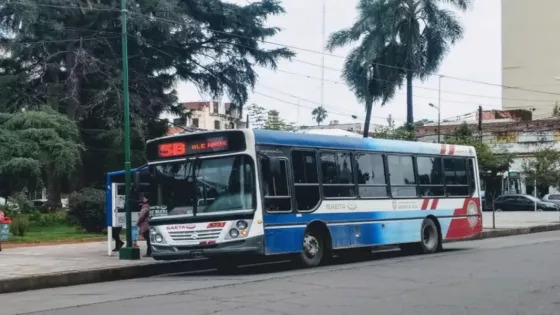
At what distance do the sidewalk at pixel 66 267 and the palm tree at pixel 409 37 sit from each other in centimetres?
3007

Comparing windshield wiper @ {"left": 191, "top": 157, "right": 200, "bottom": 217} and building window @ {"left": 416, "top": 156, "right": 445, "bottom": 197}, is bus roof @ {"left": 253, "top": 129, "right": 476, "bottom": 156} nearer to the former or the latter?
building window @ {"left": 416, "top": 156, "right": 445, "bottom": 197}

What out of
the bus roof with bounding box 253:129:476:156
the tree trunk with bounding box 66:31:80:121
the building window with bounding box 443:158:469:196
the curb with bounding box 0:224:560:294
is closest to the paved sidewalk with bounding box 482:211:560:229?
the building window with bounding box 443:158:469:196

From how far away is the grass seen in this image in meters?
26.2

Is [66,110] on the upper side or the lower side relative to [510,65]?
lower

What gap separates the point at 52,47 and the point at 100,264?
24.9 m

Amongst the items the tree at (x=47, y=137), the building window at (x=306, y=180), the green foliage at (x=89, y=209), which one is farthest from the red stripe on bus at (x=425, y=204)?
the tree at (x=47, y=137)

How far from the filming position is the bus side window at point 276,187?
1636 centimetres

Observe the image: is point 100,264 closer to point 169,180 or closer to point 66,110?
point 169,180

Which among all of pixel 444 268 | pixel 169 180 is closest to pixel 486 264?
pixel 444 268

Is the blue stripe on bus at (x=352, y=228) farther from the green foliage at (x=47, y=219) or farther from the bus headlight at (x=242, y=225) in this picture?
the green foliage at (x=47, y=219)

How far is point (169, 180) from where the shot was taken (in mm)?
16969

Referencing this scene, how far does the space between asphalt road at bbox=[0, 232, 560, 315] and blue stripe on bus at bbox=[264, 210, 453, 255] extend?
61 centimetres

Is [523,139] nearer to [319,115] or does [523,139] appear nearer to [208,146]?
[319,115]

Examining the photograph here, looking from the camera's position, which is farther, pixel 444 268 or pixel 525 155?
pixel 525 155
